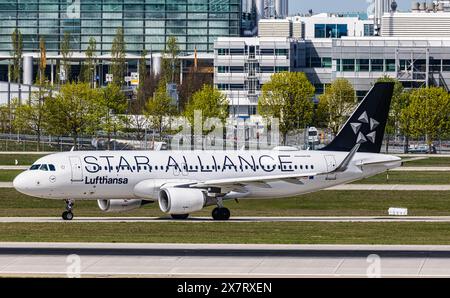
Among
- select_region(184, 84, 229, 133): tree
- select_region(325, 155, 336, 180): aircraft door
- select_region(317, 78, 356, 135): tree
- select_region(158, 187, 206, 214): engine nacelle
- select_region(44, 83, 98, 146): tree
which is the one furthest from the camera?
select_region(317, 78, 356, 135): tree

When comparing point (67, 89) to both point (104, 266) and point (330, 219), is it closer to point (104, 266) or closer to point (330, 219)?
point (330, 219)

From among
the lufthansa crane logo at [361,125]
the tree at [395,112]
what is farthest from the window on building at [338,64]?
the lufthansa crane logo at [361,125]

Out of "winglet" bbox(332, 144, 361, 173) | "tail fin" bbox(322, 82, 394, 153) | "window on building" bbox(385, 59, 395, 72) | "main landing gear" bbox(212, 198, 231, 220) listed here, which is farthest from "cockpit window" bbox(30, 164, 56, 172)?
"window on building" bbox(385, 59, 395, 72)

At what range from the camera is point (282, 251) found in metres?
43.6

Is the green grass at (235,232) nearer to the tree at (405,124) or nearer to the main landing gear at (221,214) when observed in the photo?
the main landing gear at (221,214)

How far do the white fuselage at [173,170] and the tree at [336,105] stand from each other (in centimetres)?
8059

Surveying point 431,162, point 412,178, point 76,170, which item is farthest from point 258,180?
point 431,162

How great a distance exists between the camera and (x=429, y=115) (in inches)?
5748

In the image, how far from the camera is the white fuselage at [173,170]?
60500 millimetres

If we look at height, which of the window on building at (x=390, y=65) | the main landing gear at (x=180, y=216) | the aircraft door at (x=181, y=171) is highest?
the window on building at (x=390, y=65)

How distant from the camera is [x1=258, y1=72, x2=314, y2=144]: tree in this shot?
469 ft

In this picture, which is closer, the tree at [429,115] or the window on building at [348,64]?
the tree at [429,115]

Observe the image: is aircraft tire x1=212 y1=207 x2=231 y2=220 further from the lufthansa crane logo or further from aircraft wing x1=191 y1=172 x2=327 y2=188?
the lufthansa crane logo

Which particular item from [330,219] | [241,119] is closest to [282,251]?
[330,219]
